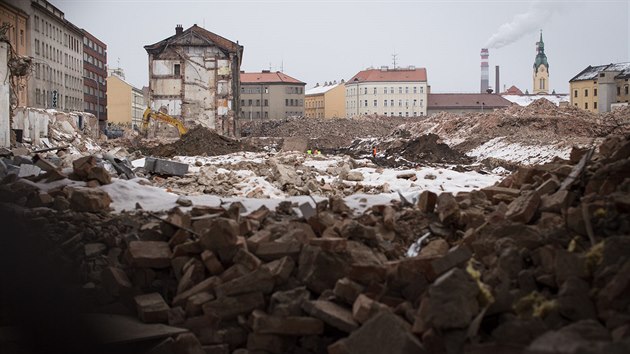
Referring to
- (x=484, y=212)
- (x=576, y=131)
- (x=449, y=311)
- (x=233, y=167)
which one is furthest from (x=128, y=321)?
(x=576, y=131)

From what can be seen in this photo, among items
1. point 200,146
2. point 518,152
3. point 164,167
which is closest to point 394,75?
point 200,146

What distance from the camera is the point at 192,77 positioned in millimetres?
43250

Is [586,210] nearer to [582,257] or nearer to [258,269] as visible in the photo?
[582,257]

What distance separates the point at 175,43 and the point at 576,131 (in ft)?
77.7

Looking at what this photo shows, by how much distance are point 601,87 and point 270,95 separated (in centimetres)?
4350

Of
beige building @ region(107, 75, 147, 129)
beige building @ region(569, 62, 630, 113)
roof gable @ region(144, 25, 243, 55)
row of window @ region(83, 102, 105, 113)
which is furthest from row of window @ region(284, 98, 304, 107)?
roof gable @ region(144, 25, 243, 55)

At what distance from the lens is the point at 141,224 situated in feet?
22.8

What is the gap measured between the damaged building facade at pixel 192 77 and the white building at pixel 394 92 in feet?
190

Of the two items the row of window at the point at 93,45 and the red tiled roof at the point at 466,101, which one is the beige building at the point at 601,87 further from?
the row of window at the point at 93,45

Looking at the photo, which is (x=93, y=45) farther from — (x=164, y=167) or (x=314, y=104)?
(x=164, y=167)

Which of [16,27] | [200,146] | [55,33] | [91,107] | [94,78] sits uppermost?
[55,33]

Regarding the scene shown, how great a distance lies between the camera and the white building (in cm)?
10019

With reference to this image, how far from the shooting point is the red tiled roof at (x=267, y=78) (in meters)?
97.9

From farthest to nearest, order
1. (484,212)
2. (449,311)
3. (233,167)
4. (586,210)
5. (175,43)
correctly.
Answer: (175,43)
(233,167)
(484,212)
(586,210)
(449,311)
